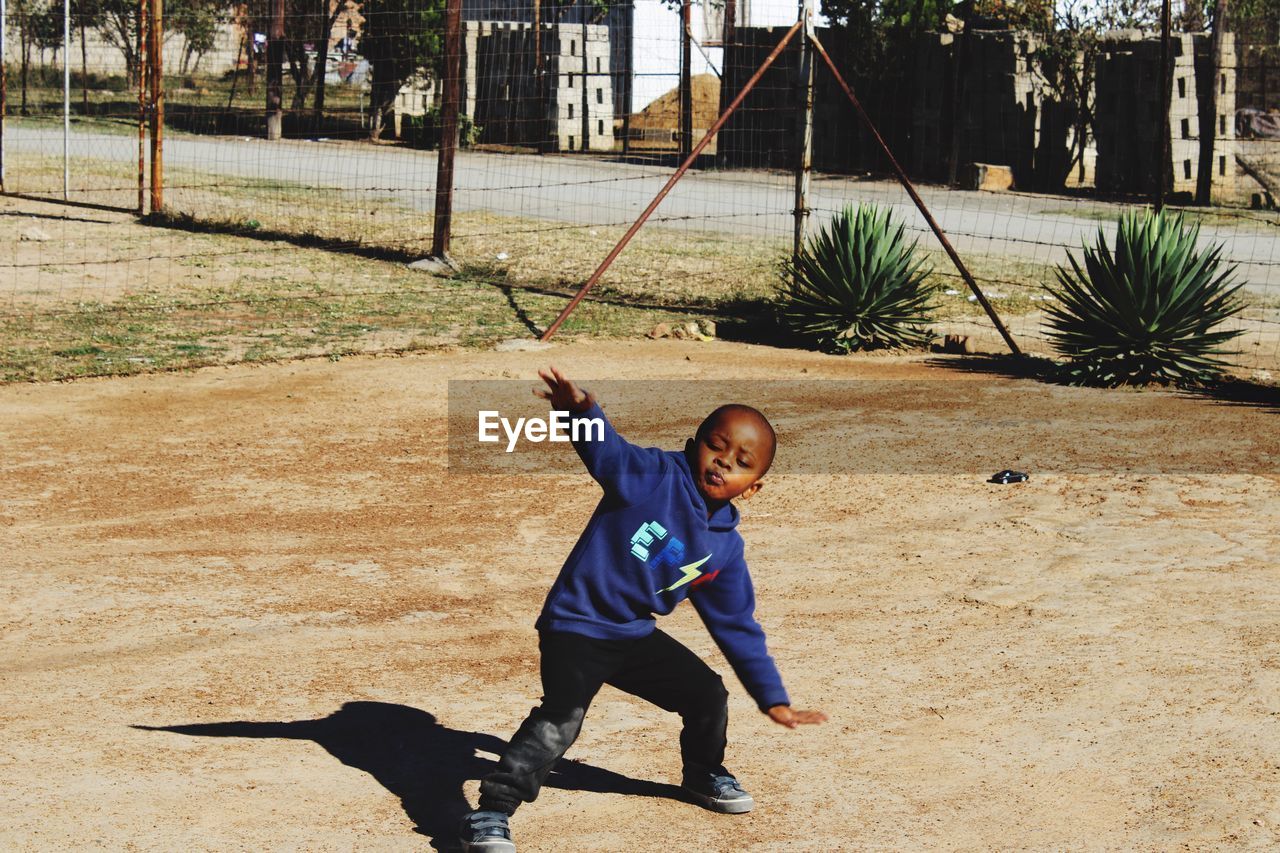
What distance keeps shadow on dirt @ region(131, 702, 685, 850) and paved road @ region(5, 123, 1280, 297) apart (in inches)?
487

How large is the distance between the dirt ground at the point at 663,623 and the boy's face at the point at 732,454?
111 cm

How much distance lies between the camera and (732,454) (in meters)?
4.15

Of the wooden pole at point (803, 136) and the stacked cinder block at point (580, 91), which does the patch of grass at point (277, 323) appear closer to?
the wooden pole at point (803, 136)

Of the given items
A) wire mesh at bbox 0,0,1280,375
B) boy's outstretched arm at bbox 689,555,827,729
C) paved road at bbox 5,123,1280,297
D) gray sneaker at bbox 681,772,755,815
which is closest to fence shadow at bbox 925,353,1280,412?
wire mesh at bbox 0,0,1280,375

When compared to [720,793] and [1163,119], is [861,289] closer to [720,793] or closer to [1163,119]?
[1163,119]

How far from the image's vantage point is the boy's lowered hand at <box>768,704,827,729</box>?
4133 millimetres

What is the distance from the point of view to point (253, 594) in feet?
22.0

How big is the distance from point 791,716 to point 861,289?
919 centimetres

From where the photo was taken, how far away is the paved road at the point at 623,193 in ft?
65.9

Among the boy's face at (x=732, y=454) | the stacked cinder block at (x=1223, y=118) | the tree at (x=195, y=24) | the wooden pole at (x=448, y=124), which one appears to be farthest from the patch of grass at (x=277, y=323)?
the tree at (x=195, y=24)

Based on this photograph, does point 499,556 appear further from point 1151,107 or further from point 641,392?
Result: point 1151,107

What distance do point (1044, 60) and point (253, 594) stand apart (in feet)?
72.7

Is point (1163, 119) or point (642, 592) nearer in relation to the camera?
point (642, 592)

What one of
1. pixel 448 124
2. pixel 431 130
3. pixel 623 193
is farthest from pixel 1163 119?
pixel 431 130
